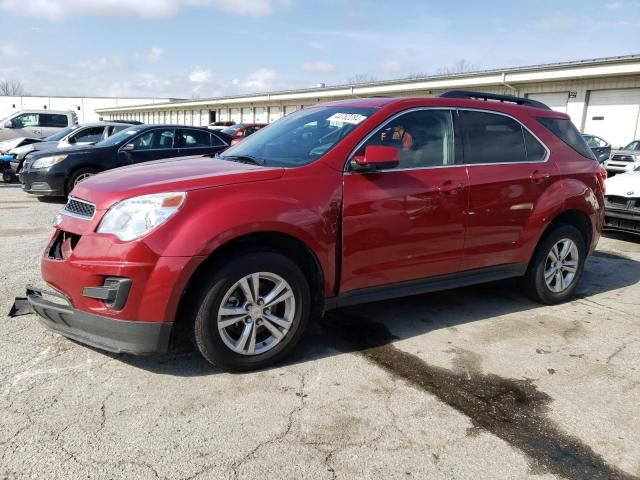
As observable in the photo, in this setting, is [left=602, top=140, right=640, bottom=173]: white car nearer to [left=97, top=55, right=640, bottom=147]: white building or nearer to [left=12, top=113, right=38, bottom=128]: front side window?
[left=97, top=55, right=640, bottom=147]: white building

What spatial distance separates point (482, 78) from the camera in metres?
25.1

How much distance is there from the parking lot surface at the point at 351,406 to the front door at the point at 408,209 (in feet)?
1.93

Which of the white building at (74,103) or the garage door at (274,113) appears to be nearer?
the garage door at (274,113)

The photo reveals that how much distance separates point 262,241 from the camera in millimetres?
3336

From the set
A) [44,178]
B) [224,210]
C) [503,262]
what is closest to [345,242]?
[224,210]

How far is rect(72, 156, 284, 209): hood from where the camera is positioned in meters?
3.11

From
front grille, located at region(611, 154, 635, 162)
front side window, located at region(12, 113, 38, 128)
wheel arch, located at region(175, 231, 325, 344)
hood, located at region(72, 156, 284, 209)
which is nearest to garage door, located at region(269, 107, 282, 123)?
front side window, located at region(12, 113, 38, 128)

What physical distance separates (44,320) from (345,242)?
2.01m

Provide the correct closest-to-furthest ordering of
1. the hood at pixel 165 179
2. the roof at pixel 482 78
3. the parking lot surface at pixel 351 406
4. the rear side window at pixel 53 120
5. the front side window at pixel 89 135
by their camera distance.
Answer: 1. the parking lot surface at pixel 351 406
2. the hood at pixel 165 179
3. the front side window at pixel 89 135
4. the rear side window at pixel 53 120
5. the roof at pixel 482 78

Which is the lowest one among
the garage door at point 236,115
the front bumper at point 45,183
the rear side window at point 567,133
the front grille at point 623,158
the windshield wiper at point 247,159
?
the front bumper at point 45,183

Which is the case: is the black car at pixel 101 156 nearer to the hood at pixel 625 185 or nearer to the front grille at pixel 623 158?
the hood at pixel 625 185

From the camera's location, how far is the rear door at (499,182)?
13.8 feet

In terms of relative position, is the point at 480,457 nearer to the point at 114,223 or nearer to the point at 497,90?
the point at 114,223

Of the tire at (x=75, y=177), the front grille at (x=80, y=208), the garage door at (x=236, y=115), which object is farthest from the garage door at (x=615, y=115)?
the garage door at (x=236, y=115)
